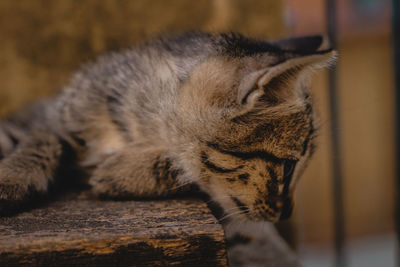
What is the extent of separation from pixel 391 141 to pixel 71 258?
9.81 ft

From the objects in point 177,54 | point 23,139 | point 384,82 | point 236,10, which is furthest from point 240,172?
point 384,82

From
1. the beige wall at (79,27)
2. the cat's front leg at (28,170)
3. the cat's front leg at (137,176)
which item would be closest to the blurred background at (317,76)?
the beige wall at (79,27)

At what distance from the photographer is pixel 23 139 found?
1.40 meters

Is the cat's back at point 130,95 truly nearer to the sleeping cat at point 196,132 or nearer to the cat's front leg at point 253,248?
the sleeping cat at point 196,132

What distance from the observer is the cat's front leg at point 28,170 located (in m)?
0.98

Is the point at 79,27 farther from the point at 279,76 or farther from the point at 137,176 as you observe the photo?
the point at 279,76

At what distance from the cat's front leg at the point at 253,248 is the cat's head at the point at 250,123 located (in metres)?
0.16

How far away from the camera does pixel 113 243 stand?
0.77 metres

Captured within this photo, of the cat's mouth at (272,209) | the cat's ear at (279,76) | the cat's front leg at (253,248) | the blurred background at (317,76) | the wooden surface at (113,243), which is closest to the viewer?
the wooden surface at (113,243)

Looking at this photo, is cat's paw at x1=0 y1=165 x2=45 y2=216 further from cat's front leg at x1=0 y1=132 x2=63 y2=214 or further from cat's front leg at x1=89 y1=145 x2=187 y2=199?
cat's front leg at x1=89 y1=145 x2=187 y2=199

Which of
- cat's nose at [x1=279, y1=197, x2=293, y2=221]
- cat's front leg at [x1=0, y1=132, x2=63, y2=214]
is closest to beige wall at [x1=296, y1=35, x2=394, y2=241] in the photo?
cat's nose at [x1=279, y1=197, x2=293, y2=221]

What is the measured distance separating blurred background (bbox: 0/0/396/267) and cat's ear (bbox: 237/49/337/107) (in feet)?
1.20

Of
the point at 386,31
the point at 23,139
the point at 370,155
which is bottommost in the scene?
the point at 370,155

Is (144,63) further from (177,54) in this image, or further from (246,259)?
(246,259)
